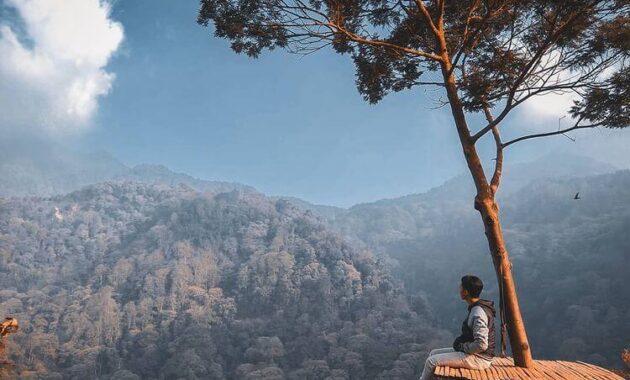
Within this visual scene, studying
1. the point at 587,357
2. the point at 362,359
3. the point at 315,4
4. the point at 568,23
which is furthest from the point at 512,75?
the point at 587,357

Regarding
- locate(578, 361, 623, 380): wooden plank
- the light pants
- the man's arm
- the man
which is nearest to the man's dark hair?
the man

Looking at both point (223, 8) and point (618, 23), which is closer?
point (618, 23)

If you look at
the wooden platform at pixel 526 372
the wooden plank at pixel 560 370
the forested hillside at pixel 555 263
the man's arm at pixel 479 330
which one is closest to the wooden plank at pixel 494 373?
the wooden platform at pixel 526 372

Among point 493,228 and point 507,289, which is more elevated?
point 493,228

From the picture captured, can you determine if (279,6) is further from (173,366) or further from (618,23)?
(173,366)

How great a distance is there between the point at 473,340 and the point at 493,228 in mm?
1439

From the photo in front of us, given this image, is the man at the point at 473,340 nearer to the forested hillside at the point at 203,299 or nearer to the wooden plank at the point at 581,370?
the wooden plank at the point at 581,370

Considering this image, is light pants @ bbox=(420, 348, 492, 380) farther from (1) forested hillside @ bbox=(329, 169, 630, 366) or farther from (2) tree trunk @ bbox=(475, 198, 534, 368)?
(1) forested hillside @ bbox=(329, 169, 630, 366)

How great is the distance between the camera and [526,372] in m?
4.34

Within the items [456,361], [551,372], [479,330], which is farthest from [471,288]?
[551,372]

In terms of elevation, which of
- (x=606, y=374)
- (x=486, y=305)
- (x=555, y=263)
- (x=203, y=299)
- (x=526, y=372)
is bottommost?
(x=606, y=374)

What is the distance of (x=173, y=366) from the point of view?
65.1 m

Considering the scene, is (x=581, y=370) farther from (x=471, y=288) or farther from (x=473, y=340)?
(x=471, y=288)

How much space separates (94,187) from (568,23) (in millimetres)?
186204
